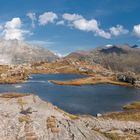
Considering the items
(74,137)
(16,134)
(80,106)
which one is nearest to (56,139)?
(74,137)

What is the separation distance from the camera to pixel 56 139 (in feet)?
167

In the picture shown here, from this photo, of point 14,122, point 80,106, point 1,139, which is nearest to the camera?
point 1,139

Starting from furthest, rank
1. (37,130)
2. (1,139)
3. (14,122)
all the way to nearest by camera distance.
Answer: (14,122) → (37,130) → (1,139)

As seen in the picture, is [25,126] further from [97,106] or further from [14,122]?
[97,106]

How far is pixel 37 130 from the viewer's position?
55.1 meters

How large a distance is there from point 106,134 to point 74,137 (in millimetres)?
7537

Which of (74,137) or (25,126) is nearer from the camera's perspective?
(74,137)

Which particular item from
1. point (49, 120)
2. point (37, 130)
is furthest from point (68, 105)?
point (37, 130)

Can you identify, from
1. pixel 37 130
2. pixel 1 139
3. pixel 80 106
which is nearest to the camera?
pixel 1 139

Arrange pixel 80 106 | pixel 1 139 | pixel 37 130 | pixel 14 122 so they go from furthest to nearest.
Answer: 1. pixel 80 106
2. pixel 14 122
3. pixel 37 130
4. pixel 1 139

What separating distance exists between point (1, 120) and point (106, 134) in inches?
786

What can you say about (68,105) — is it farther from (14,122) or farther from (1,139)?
(1,139)

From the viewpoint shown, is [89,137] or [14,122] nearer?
[89,137]

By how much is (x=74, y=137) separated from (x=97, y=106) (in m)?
88.8
